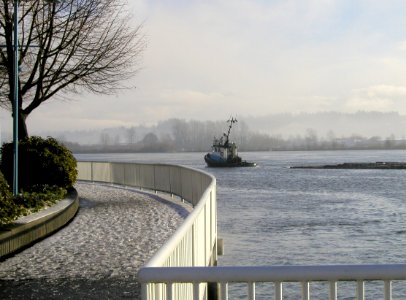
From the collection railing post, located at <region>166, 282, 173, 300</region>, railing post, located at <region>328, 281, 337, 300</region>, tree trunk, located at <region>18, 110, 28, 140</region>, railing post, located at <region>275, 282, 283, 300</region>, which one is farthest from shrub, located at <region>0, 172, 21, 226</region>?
tree trunk, located at <region>18, 110, 28, 140</region>

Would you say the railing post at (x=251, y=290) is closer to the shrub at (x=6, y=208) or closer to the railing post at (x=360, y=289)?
the railing post at (x=360, y=289)

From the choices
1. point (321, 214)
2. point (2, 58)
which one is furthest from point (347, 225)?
point (2, 58)

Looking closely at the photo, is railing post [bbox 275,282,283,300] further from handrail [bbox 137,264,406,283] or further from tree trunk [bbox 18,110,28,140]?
tree trunk [bbox 18,110,28,140]

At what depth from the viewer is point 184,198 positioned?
21250mm

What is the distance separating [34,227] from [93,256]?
2.42m

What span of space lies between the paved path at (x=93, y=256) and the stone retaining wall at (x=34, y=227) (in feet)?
0.65

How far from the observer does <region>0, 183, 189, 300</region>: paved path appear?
8734 mm

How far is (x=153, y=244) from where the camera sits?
41.0 feet

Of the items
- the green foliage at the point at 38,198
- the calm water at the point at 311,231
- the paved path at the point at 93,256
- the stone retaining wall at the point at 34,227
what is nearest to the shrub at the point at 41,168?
the green foliage at the point at 38,198

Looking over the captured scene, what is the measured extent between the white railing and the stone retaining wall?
3370 millimetres

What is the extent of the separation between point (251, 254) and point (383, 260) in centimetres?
363

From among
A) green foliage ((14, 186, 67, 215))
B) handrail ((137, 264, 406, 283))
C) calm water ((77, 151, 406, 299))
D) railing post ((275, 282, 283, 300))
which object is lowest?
calm water ((77, 151, 406, 299))

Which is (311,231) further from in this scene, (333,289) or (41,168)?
(333,289)

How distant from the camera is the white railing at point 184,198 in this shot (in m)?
4.93
